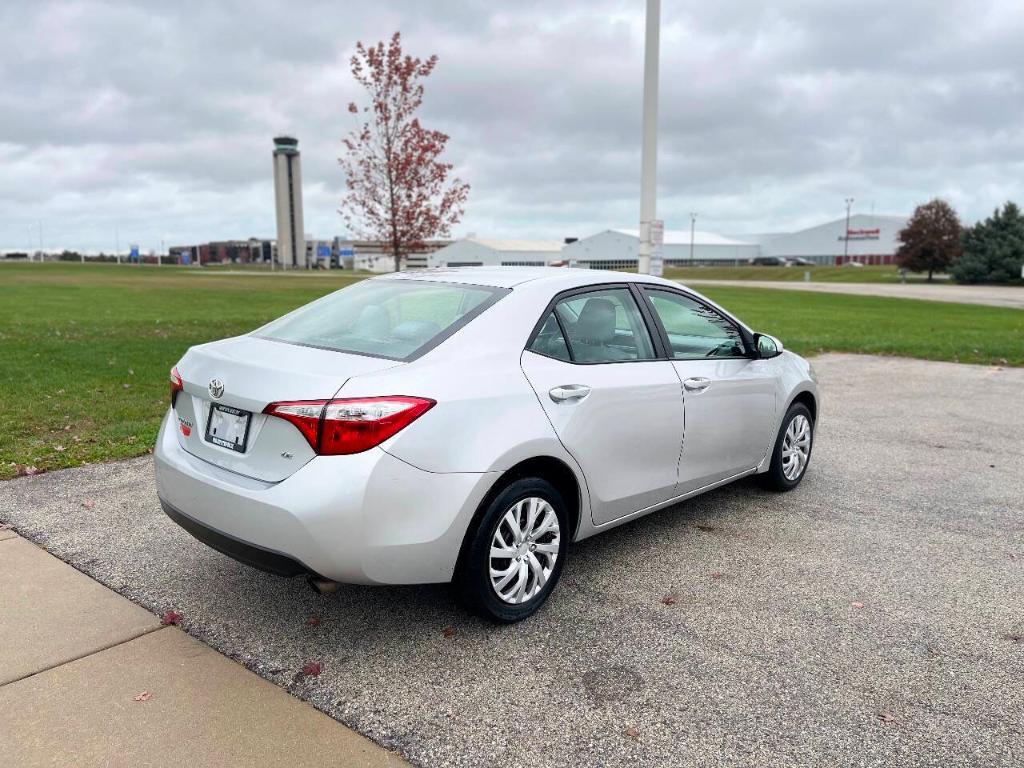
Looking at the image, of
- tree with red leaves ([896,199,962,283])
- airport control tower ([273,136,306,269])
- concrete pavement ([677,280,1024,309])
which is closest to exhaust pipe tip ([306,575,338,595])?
concrete pavement ([677,280,1024,309])

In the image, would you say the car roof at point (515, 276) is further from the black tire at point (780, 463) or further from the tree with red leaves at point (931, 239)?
the tree with red leaves at point (931, 239)

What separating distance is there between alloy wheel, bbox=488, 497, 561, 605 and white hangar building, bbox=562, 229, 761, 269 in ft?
363

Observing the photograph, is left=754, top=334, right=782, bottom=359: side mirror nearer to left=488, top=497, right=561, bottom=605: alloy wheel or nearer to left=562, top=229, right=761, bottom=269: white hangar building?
left=488, top=497, right=561, bottom=605: alloy wheel

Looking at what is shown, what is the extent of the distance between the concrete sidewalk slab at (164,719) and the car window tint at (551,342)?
181 cm

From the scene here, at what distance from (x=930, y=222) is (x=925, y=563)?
7437cm

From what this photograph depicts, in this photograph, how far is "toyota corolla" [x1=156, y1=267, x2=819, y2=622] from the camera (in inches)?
121

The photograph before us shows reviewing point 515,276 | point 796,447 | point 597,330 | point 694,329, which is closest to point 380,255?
point 796,447

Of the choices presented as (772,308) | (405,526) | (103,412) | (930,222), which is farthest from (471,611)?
(930,222)

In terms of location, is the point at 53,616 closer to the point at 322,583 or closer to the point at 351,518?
the point at 322,583

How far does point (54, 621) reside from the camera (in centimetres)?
360

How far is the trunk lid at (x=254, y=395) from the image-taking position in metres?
3.16

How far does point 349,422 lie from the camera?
3.06 metres

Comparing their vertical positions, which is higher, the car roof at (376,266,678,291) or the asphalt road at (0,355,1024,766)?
the car roof at (376,266,678,291)

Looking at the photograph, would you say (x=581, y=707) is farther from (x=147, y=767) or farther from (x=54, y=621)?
(x=54, y=621)
